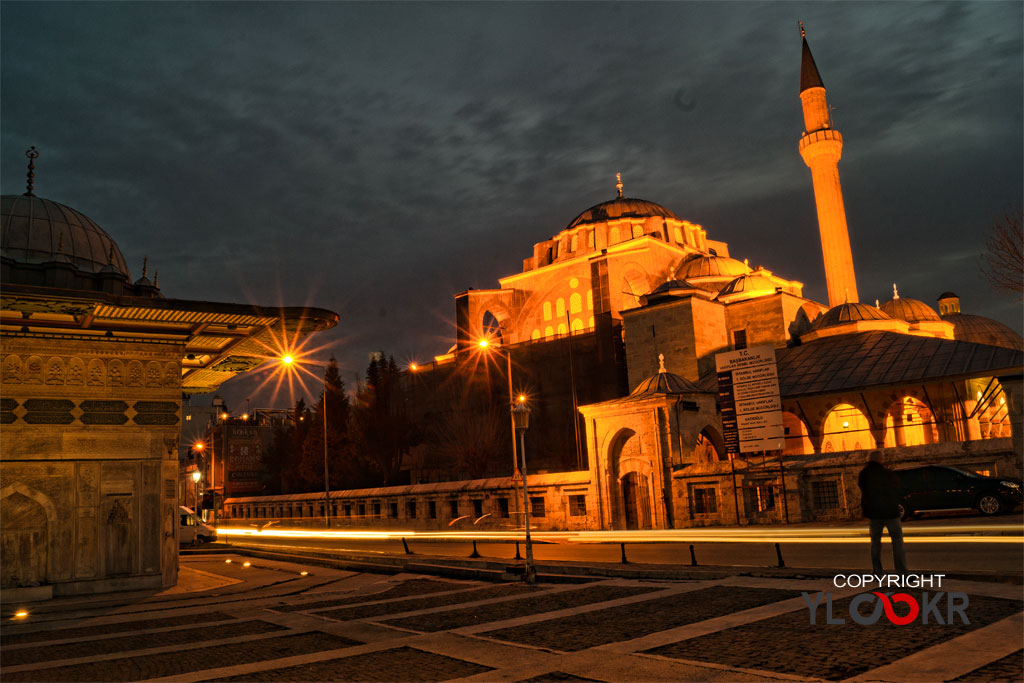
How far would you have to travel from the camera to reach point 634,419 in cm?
2830

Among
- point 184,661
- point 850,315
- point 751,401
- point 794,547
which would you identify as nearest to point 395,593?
point 184,661

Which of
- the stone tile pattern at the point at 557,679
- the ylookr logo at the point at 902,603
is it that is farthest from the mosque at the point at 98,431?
the ylookr logo at the point at 902,603

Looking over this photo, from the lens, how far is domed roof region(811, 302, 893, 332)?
4231 cm

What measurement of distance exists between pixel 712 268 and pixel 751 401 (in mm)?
30739

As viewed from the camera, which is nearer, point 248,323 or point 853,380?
point 248,323

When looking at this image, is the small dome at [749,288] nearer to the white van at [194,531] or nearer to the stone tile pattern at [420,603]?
the white van at [194,531]

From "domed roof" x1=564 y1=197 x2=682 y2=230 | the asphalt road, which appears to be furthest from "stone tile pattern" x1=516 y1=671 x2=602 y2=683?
"domed roof" x1=564 y1=197 x2=682 y2=230

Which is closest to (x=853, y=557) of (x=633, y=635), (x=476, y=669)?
(x=633, y=635)

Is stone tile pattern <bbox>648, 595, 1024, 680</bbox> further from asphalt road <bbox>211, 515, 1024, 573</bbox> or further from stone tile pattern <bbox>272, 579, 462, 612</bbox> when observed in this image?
stone tile pattern <bbox>272, 579, 462, 612</bbox>

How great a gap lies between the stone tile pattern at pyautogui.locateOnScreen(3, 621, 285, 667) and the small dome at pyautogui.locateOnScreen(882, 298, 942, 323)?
5298 cm

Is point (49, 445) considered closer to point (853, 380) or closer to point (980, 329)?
Answer: point (853, 380)

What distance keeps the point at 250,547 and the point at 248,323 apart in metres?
14.4

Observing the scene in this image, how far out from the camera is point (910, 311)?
53.7m

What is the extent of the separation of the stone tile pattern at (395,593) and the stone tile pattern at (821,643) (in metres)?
6.31
